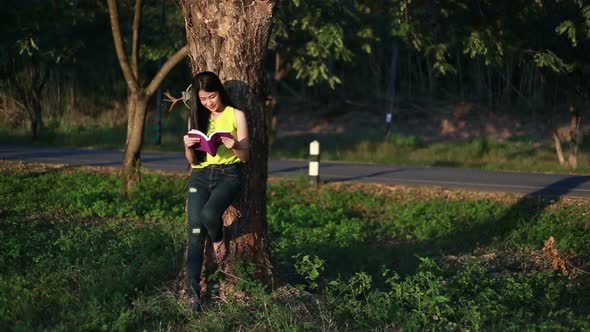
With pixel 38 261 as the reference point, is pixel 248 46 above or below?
above

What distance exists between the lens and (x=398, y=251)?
488 inches

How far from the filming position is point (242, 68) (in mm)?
7766

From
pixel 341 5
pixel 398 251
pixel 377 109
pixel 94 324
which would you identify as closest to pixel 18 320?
pixel 94 324

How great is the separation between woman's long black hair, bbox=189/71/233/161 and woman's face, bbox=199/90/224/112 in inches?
1.0

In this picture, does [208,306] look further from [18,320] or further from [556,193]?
[556,193]

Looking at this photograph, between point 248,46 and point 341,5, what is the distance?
1015 centimetres

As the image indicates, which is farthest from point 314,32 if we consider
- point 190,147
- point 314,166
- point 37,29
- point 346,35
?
point 190,147

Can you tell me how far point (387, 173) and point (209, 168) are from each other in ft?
39.0

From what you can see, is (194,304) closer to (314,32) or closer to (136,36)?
(136,36)

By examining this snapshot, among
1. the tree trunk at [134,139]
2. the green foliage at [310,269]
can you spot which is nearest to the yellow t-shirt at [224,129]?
the green foliage at [310,269]

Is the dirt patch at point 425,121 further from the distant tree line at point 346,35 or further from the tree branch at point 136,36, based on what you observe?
the tree branch at point 136,36

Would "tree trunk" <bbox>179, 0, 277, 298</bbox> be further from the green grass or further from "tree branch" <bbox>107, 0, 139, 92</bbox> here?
the green grass

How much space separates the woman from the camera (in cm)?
720

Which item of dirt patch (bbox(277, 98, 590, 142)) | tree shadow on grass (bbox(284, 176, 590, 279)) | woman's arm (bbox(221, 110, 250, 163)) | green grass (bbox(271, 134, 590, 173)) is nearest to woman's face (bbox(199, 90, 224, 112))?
woman's arm (bbox(221, 110, 250, 163))
